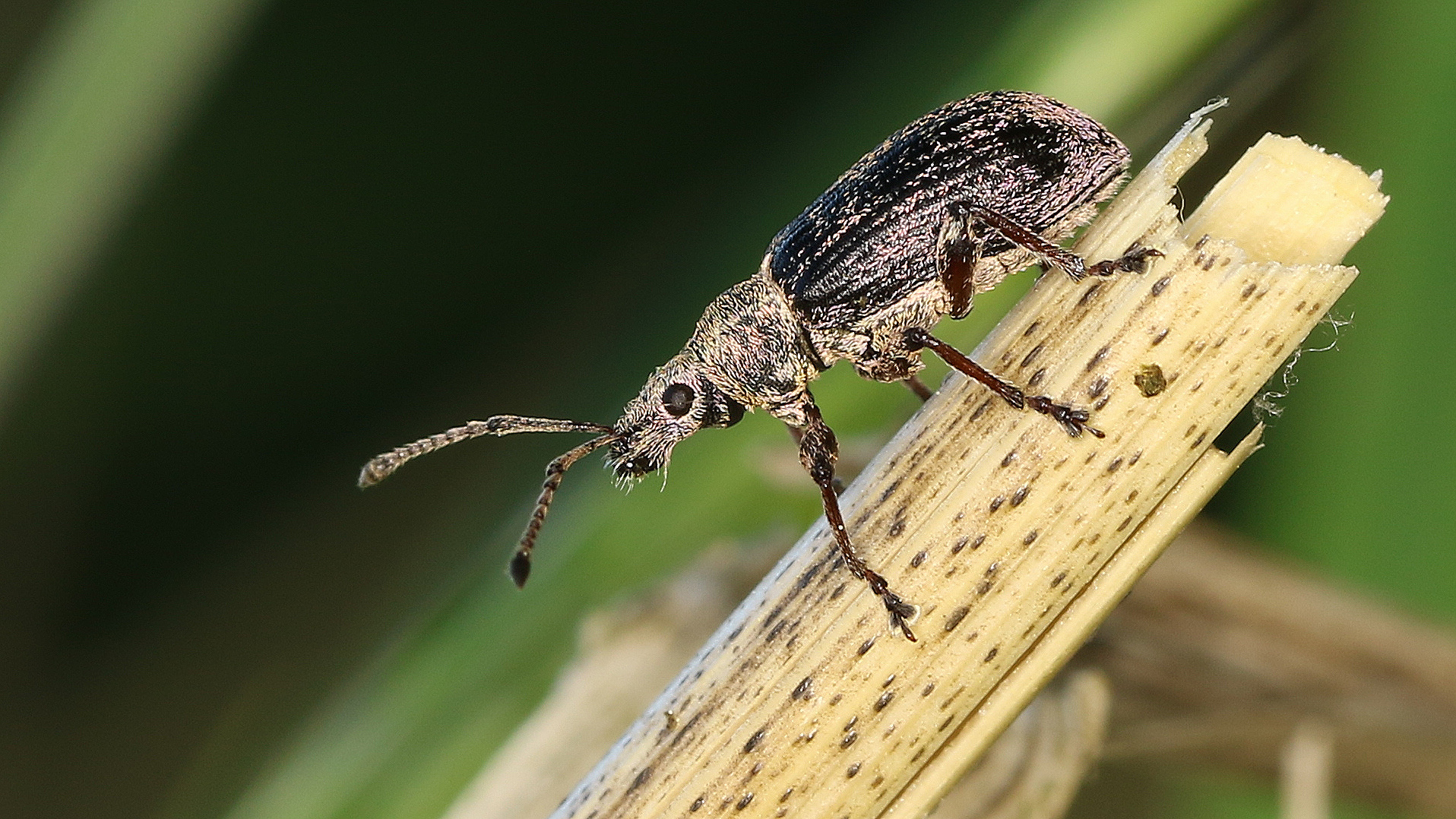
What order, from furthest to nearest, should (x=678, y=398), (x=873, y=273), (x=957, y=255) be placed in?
1. (x=678, y=398)
2. (x=873, y=273)
3. (x=957, y=255)

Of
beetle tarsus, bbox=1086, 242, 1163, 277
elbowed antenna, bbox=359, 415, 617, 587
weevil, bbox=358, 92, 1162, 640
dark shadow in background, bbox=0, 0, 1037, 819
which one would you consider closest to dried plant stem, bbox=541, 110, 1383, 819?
beetle tarsus, bbox=1086, 242, 1163, 277

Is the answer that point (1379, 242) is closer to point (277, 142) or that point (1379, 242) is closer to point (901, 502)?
point (901, 502)

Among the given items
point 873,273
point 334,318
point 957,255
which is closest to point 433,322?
point 334,318

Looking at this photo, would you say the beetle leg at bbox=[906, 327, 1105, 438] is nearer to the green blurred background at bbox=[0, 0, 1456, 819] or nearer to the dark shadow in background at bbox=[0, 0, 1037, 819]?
the green blurred background at bbox=[0, 0, 1456, 819]

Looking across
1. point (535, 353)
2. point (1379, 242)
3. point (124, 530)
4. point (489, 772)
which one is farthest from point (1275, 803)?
point (124, 530)

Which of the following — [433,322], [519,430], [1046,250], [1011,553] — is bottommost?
[1011,553]

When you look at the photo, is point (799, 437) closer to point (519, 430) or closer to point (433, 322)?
point (519, 430)
